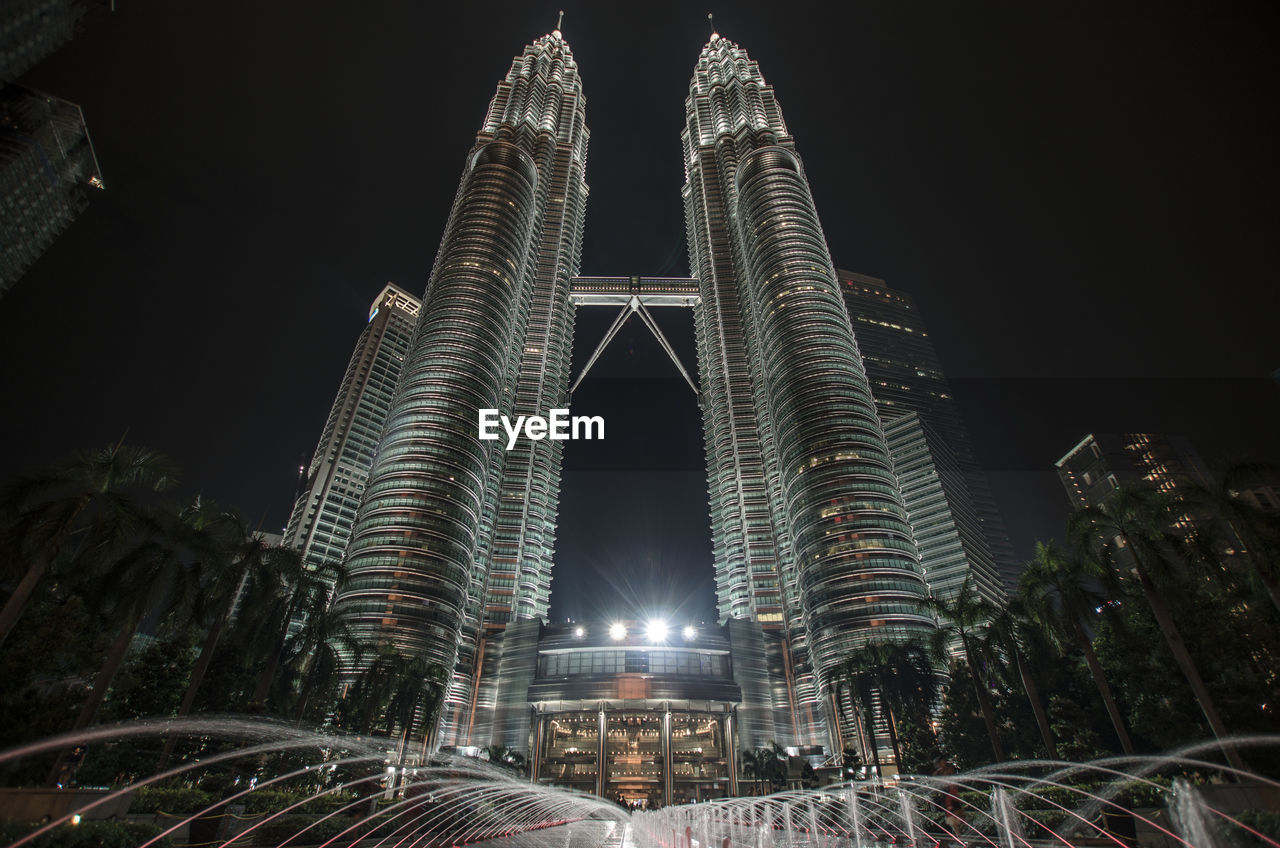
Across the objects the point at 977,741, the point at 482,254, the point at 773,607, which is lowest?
the point at 977,741

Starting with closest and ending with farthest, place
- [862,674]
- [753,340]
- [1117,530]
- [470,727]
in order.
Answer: [1117,530]
[862,674]
[470,727]
[753,340]

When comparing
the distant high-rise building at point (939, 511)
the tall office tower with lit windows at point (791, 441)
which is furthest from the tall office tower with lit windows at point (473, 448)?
the distant high-rise building at point (939, 511)

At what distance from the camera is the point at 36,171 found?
10031cm

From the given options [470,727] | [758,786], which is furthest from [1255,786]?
[470,727]

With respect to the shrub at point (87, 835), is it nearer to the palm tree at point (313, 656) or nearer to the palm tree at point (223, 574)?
the palm tree at point (223, 574)

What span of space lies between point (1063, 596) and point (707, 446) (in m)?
146

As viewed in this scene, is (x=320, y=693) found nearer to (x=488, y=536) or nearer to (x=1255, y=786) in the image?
(x=1255, y=786)

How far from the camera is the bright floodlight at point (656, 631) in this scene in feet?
411

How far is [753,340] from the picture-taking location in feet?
536

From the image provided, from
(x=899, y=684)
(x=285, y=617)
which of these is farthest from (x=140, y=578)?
(x=899, y=684)

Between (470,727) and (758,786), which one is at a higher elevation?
(470,727)

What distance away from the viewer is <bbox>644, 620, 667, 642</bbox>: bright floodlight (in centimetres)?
12531

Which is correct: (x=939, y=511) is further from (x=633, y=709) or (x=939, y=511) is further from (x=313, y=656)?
(x=313, y=656)

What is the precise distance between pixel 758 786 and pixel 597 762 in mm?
32174
